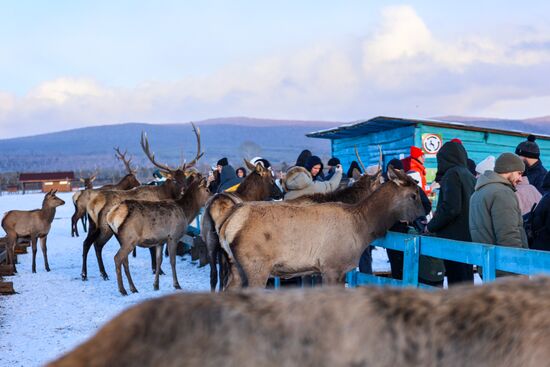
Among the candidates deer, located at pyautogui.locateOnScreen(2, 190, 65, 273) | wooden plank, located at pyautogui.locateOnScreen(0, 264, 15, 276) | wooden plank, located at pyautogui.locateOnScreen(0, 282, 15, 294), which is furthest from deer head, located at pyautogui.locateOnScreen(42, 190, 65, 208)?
wooden plank, located at pyautogui.locateOnScreen(0, 282, 15, 294)

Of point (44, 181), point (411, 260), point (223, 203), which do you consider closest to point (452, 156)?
point (411, 260)

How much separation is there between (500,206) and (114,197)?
367 inches

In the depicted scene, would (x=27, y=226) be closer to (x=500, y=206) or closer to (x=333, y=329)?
(x=500, y=206)

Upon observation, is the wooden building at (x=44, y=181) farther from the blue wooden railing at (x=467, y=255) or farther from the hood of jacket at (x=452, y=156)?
the hood of jacket at (x=452, y=156)

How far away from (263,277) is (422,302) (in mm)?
4739

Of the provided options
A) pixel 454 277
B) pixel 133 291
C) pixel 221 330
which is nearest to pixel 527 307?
pixel 221 330

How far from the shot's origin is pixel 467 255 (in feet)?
16.9

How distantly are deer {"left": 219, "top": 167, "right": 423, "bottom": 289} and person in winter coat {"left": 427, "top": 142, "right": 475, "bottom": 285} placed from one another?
870 millimetres

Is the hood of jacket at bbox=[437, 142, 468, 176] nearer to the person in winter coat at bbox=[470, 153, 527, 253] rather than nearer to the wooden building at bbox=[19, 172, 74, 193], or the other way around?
the person in winter coat at bbox=[470, 153, 527, 253]

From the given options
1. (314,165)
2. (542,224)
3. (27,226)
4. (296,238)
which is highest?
(314,165)

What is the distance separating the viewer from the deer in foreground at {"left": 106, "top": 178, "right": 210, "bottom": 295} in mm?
10203

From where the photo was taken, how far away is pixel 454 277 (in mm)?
6035

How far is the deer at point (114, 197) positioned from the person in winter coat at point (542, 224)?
765 cm

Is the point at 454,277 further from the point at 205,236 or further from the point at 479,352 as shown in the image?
the point at 479,352
